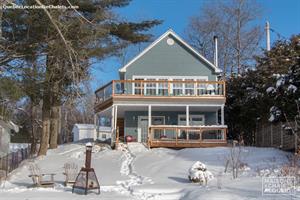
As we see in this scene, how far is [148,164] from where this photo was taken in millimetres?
20828

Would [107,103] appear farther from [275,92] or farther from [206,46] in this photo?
[206,46]

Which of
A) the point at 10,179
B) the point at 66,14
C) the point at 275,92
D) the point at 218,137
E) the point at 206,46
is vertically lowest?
the point at 10,179

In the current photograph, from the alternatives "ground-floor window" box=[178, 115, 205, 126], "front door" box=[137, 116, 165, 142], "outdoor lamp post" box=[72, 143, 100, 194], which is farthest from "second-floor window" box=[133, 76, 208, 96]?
"outdoor lamp post" box=[72, 143, 100, 194]

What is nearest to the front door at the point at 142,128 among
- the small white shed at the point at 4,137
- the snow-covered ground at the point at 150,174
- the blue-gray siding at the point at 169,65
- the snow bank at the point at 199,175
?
the blue-gray siding at the point at 169,65

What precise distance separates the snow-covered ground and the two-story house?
256 centimetres

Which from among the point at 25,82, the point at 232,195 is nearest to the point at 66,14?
the point at 25,82

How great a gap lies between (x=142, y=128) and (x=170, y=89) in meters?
3.55

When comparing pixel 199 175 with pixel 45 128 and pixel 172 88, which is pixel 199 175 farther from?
pixel 172 88

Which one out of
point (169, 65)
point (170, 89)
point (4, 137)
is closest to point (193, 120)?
point (170, 89)

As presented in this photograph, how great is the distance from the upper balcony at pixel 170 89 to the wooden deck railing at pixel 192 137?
226cm

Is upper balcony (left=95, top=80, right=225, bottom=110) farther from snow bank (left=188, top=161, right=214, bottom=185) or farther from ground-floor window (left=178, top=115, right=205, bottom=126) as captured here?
snow bank (left=188, top=161, right=214, bottom=185)

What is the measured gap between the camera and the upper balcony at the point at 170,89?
28.5 meters

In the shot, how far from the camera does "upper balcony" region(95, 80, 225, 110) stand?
28.5m

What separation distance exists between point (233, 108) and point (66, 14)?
55.9 ft
